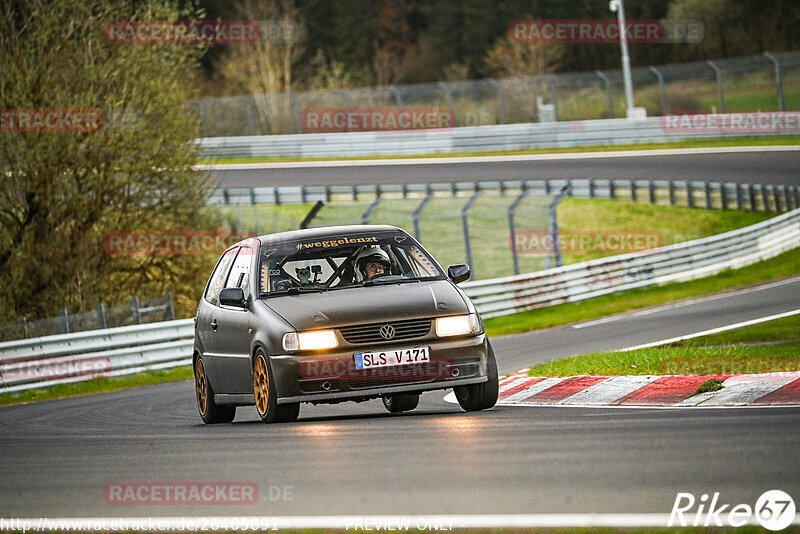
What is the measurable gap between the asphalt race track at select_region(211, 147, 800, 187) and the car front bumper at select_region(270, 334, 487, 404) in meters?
29.9

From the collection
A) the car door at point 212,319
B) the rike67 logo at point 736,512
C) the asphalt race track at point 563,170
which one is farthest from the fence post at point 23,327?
the asphalt race track at point 563,170

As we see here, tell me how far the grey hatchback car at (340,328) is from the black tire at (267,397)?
1cm

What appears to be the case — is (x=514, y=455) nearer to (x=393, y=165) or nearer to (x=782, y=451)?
(x=782, y=451)

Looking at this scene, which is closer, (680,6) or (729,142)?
(729,142)

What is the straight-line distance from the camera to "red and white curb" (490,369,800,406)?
30.8 feet

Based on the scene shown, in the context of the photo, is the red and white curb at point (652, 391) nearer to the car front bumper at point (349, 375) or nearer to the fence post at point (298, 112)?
the car front bumper at point (349, 375)

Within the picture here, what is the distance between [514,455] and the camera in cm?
752

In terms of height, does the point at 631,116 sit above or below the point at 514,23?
below

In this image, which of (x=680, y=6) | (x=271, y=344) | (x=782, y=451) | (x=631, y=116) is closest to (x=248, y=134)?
(x=631, y=116)

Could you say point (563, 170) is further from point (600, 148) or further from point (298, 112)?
point (298, 112)

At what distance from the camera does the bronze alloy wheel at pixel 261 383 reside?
10170mm

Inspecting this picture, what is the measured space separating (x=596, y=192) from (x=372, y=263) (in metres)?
28.4

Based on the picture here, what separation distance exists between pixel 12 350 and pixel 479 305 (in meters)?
9.87

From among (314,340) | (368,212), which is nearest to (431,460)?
(314,340)
